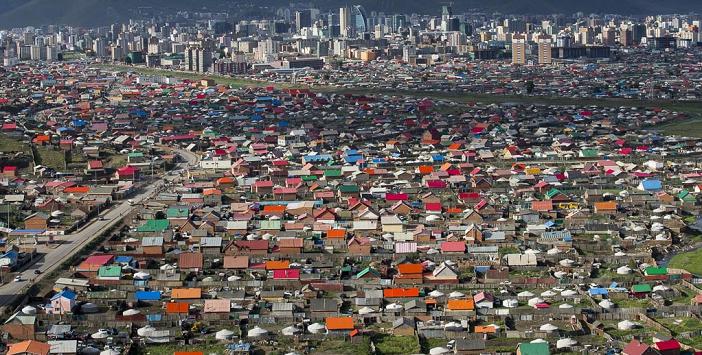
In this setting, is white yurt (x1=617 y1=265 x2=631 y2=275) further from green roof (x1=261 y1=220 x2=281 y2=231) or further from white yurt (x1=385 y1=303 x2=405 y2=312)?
green roof (x1=261 y1=220 x2=281 y2=231)

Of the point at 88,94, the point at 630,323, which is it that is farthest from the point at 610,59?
the point at 630,323

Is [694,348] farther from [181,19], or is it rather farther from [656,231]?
[181,19]

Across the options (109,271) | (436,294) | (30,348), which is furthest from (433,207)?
(30,348)

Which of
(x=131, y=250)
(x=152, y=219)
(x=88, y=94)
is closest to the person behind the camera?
(x=131, y=250)

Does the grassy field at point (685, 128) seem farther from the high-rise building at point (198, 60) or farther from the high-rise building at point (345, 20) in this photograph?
the high-rise building at point (345, 20)

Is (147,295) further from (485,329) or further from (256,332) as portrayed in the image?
(485,329)

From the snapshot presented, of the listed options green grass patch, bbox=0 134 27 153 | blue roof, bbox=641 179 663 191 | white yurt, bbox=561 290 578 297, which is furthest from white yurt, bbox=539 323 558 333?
green grass patch, bbox=0 134 27 153
